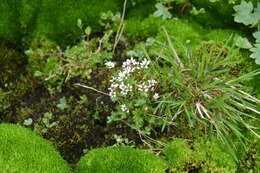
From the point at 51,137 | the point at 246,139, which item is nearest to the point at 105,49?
the point at 51,137

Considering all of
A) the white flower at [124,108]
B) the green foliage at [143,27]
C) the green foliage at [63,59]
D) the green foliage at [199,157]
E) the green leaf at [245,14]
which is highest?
the green leaf at [245,14]

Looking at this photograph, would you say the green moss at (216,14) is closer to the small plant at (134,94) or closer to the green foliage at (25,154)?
the small plant at (134,94)

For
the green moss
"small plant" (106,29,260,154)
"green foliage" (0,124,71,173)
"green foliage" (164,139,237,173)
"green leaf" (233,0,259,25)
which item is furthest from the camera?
the green moss

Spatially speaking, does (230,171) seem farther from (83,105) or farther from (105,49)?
(105,49)

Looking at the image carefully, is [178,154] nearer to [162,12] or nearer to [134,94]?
[134,94]

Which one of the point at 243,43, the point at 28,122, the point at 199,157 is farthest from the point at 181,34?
the point at 28,122

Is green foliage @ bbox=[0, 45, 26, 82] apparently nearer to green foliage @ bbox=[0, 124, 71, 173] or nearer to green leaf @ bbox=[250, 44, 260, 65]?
green foliage @ bbox=[0, 124, 71, 173]

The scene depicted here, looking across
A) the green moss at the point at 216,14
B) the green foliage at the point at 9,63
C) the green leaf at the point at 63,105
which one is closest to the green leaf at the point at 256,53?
the green moss at the point at 216,14

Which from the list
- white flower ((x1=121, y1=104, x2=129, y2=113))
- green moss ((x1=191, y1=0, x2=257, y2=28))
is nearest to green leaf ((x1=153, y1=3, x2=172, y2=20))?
green moss ((x1=191, y1=0, x2=257, y2=28))
